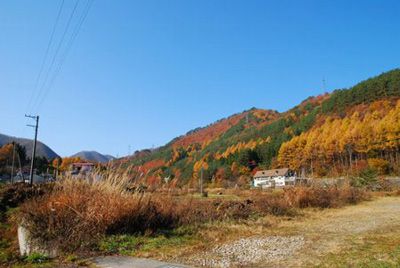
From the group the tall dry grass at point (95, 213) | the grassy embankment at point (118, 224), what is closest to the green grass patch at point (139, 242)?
the grassy embankment at point (118, 224)

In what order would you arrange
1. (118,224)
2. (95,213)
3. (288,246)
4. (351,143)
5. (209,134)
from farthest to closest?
1. (209,134)
2. (351,143)
3. (118,224)
4. (95,213)
5. (288,246)

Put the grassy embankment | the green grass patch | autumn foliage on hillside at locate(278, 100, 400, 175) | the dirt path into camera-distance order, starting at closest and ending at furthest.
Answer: the dirt path → the green grass patch → the grassy embankment → autumn foliage on hillside at locate(278, 100, 400, 175)

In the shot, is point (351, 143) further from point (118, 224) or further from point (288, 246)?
point (118, 224)

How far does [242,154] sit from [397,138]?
34851 mm

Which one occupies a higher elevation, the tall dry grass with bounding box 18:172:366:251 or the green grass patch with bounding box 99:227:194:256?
the tall dry grass with bounding box 18:172:366:251

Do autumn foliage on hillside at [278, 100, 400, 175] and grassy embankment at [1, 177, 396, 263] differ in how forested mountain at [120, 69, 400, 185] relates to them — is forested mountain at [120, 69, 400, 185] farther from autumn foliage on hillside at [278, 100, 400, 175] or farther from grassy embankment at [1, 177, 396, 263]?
grassy embankment at [1, 177, 396, 263]

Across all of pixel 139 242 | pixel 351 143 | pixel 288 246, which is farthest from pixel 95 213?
pixel 351 143

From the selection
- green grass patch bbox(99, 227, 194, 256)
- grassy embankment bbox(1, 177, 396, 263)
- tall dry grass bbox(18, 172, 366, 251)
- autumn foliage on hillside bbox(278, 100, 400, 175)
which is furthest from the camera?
autumn foliage on hillside bbox(278, 100, 400, 175)

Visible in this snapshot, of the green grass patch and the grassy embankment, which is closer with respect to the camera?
the green grass patch

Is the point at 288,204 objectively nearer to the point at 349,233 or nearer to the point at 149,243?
the point at 349,233

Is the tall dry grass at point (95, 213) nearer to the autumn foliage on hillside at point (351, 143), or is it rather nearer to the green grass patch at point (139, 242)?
the green grass patch at point (139, 242)

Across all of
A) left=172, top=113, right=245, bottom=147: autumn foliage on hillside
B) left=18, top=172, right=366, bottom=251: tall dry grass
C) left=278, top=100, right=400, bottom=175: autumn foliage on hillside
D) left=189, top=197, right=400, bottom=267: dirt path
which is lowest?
left=189, top=197, right=400, bottom=267: dirt path

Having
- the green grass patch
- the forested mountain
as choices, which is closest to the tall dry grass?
the green grass patch

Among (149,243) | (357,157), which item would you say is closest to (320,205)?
(149,243)
